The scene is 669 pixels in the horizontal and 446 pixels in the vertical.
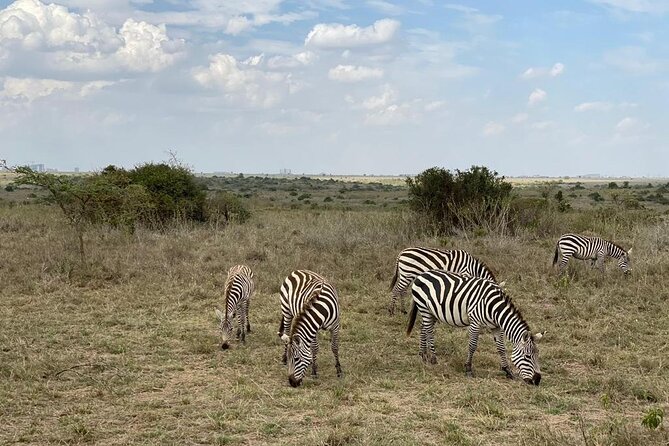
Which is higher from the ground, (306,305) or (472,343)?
(306,305)

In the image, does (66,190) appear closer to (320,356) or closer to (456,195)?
(320,356)

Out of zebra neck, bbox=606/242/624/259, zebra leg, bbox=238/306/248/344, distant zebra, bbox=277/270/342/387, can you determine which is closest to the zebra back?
zebra leg, bbox=238/306/248/344

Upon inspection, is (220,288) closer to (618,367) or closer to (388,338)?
(388,338)

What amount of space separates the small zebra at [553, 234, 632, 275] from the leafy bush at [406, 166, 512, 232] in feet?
15.9

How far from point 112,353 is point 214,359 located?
1602 millimetres

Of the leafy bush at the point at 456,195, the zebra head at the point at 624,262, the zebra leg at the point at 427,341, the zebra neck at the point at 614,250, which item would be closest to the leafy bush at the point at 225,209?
the leafy bush at the point at 456,195

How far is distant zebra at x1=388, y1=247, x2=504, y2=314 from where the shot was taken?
11297mm

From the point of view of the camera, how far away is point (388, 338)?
404 inches

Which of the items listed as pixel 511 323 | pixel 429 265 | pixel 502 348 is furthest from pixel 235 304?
pixel 511 323

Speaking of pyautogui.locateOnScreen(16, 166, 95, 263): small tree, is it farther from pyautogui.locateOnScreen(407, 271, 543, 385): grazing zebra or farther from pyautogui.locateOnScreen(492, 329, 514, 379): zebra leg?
pyautogui.locateOnScreen(492, 329, 514, 379): zebra leg

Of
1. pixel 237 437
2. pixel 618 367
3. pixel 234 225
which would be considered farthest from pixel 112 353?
pixel 234 225

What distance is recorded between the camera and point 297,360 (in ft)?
25.4

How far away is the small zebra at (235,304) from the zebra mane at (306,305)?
1445mm

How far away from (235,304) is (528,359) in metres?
4.46
